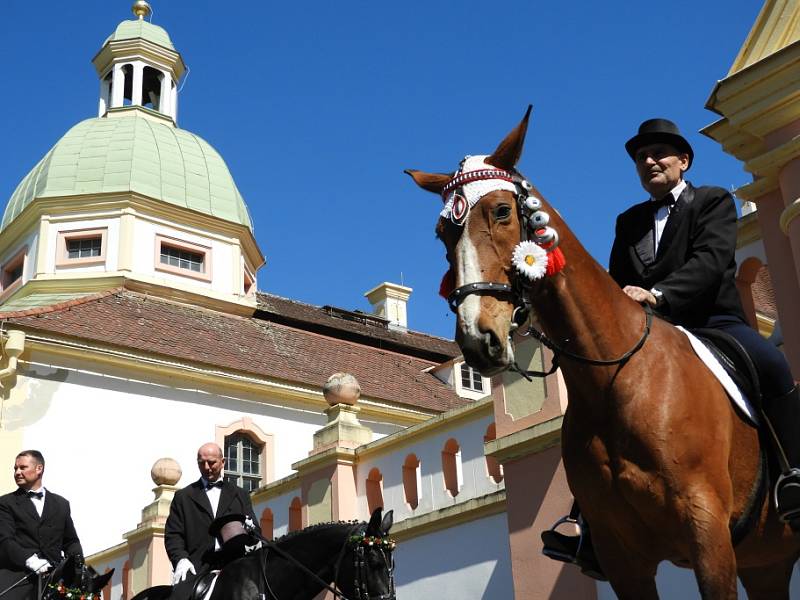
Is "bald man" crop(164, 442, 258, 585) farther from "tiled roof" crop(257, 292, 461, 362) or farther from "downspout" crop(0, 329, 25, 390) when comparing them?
"tiled roof" crop(257, 292, 461, 362)

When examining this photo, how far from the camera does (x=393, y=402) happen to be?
29094 mm

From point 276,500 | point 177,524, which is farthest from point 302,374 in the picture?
point 177,524

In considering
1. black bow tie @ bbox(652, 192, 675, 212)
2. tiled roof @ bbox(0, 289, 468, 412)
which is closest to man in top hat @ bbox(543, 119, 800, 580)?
black bow tie @ bbox(652, 192, 675, 212)

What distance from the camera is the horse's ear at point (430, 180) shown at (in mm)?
4949

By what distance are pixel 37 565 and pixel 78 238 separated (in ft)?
81.9

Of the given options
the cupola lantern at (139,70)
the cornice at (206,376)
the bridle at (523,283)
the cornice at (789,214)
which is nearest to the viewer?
the bridle at (523,283)

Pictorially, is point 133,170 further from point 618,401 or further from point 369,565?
point 618,401

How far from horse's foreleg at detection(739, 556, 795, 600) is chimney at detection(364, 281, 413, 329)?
35.6 m

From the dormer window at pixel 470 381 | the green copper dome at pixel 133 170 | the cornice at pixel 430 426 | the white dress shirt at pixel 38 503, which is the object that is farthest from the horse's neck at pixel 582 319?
the green copper dome at pixel 133 170

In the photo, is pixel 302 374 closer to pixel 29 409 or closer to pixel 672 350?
pixel 29 409

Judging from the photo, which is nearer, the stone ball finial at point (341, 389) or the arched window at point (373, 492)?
the arched window at point (373, 492)

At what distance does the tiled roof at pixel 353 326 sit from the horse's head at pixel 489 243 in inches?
1139

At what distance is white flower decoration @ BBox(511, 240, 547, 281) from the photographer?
4438mm

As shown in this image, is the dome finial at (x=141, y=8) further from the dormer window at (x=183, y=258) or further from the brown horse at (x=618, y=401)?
the brown horse at (x=618, y=401)
